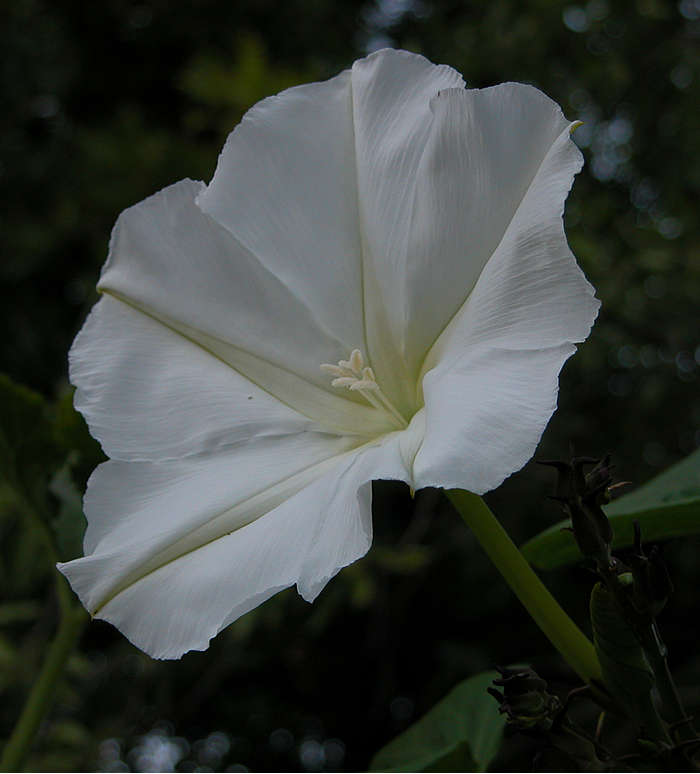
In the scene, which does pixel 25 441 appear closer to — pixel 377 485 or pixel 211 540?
pixel 211 540

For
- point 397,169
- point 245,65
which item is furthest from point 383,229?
point 245,65

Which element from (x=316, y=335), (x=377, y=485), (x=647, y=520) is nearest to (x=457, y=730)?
(x=647, y=520)

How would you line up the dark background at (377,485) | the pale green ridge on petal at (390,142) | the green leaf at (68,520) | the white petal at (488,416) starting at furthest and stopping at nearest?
the dark background at (377,485)
the green leaf at (68,520)
the pale green ridge on petal at (390,142)
the white petal at (488,416)

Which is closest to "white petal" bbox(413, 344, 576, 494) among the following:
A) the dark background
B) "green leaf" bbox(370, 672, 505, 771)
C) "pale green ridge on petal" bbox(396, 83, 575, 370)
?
"pale green ridge on petal" bbox(396, 83, 575, 370)

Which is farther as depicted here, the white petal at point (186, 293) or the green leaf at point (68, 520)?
the green leaf at point (68, 520)

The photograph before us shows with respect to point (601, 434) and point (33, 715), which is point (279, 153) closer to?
point (33, 715)

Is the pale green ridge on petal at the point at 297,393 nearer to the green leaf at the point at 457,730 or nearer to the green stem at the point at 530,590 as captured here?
the green stem at the point at 530,590

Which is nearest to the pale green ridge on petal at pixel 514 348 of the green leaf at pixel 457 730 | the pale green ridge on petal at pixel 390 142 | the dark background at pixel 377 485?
the pale green ridge on petal at pixel 390 142

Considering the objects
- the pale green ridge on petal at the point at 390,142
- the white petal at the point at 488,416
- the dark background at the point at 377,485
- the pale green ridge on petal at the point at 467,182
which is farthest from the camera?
the dark background at the point at 377,485
